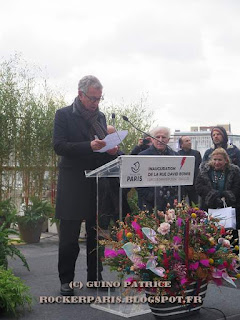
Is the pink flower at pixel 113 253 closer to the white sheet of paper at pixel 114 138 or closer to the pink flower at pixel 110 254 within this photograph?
the pink flower at pixel 110 254

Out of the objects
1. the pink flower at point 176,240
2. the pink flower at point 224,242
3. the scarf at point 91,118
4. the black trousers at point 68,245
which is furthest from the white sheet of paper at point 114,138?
the pink flower at point 224,242

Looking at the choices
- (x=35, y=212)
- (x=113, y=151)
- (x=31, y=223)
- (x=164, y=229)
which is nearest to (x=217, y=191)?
(x=113, y=151)

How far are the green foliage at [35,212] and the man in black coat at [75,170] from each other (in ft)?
10.4

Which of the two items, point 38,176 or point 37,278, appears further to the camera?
point 38,176

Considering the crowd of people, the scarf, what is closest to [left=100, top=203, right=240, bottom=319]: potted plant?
the crowd of people

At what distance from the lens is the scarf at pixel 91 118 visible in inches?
157

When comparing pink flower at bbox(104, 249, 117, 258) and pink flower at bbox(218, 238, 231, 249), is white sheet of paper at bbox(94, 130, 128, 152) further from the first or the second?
pink flower at bbox(218, 238, 231, 249)

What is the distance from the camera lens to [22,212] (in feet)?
25.3

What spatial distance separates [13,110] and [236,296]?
15.5 ft

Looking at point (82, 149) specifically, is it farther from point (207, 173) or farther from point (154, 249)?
point (207, 173)

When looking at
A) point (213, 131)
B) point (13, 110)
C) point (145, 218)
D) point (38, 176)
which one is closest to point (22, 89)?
point (13, 110)

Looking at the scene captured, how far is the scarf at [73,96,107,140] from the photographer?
400 cm

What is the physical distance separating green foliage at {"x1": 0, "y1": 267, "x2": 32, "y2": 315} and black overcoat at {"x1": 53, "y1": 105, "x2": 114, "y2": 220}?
655 mm

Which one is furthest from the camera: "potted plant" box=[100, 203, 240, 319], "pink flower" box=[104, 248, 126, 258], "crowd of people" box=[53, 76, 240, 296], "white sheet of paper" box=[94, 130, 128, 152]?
"crowd of people" box=[53, 76, 240, 296]
